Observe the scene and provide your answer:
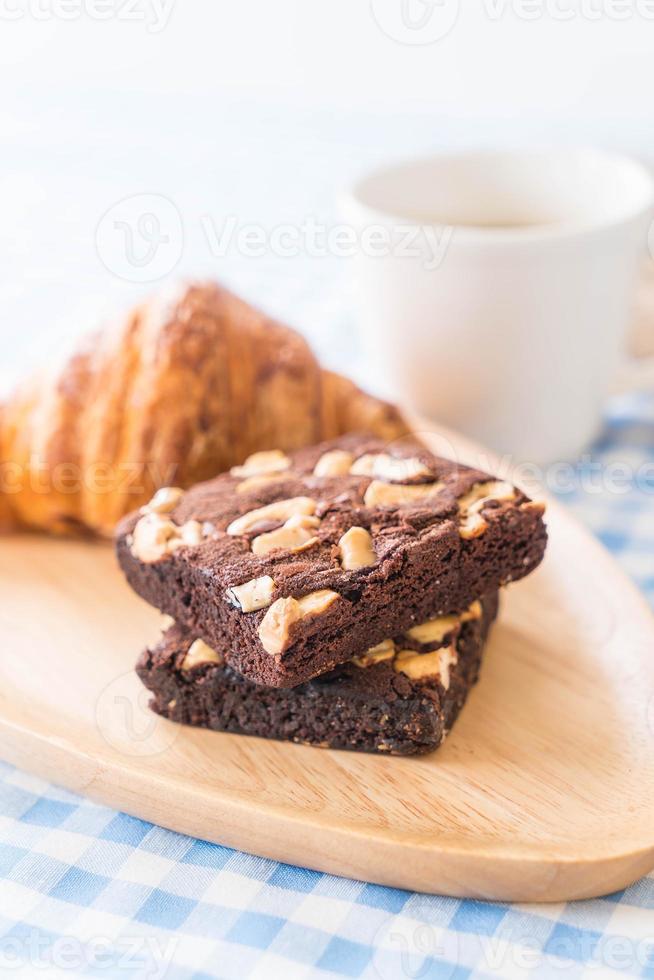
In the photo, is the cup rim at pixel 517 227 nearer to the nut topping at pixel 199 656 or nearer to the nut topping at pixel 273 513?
the nut topping at pixel 273 513

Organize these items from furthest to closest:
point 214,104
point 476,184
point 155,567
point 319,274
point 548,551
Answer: point 214,104
point 319,274
point 476,184
point 548,551
point 155,567

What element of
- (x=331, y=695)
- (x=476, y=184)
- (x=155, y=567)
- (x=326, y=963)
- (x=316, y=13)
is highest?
(x=316, y=13)

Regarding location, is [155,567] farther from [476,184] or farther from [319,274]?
[319,274]

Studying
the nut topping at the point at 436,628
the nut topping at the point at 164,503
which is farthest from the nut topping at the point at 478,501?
the nut topping at the point at 164,503

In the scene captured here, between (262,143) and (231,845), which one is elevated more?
(262,143)

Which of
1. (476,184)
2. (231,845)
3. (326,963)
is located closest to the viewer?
(326,963)

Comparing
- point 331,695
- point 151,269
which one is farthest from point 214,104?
point 331,695
